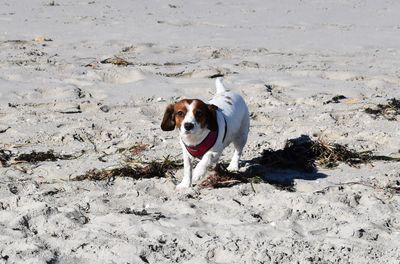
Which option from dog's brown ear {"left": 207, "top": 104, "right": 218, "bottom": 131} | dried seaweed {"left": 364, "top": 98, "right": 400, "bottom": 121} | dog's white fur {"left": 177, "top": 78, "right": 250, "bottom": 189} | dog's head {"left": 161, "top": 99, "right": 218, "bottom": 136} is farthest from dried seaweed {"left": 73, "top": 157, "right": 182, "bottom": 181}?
dried seaweed {"left": 364, "top": 98, "right": 400, "bottom": 121}

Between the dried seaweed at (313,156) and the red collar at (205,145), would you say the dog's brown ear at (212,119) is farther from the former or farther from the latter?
the dried seaweed at (313,156)

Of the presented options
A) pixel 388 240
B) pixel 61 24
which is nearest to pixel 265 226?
pixel 388 240

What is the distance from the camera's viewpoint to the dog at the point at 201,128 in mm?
4867

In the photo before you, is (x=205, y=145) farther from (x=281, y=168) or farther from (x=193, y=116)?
(x=281, y=168)

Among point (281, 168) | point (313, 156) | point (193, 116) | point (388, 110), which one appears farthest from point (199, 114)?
point (388, 110)

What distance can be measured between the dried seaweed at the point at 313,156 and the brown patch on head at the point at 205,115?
935mm

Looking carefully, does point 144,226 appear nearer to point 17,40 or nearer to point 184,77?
point 184,77

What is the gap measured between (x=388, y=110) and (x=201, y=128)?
297 centimetres

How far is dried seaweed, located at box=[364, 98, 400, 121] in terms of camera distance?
23.0ft

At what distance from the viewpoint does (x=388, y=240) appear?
13.6ft

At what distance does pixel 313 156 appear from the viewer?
5.89 m

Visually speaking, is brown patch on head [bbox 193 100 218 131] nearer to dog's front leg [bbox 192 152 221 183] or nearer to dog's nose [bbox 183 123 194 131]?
dog's nose [bbox 183 123 194 131]

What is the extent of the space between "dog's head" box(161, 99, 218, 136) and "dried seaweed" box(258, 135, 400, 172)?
0.95 m

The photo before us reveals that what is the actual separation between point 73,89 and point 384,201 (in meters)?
4.41
